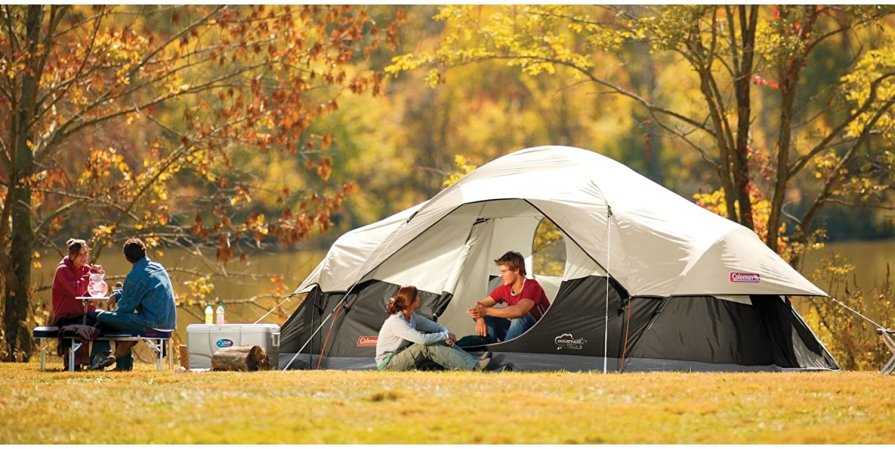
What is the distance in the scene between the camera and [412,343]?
11.0 meters

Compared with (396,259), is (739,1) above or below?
above

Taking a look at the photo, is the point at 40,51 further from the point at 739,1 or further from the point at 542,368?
the point at 739,1

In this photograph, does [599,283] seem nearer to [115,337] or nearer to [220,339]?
[220,339]

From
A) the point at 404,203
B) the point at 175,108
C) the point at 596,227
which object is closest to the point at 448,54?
the point at 596,227

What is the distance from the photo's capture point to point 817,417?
26.7 feet

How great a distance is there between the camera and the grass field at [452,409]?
750cm

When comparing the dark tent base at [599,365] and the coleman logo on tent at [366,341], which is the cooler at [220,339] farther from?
the dark tent base at [599,365]

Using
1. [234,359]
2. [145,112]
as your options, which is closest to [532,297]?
[234,359]

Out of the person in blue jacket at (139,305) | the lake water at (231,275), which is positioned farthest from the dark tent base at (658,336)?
the lake water at (231,275)

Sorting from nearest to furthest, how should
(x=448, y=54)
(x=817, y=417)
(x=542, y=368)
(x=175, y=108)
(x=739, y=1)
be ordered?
(x=817, y=417)
(x=542, y=368)
(x=739, y=1)
(x=448, y=54)
(x=175, y=108)

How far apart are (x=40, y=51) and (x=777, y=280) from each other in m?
8.09

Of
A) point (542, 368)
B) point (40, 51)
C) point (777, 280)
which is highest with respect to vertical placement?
point (40, 51)

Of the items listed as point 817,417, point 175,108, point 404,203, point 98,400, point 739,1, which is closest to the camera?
point 817,417

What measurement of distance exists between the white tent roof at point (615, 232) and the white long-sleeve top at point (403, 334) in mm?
935
